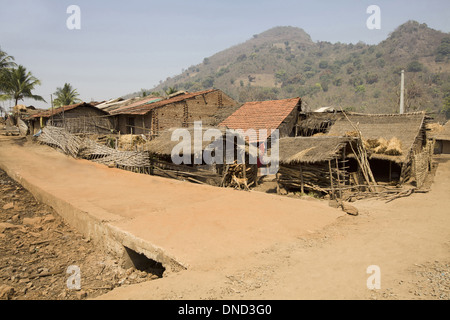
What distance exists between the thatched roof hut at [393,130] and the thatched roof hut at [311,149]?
2.33 m

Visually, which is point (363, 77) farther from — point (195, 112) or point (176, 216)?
point (176, 216)

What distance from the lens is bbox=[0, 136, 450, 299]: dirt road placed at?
429 centimetres

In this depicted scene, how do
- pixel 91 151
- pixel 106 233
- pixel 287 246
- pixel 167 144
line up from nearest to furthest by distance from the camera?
pixel 287 246, pixel 106 233, pixel 167 144, pixel 91 151

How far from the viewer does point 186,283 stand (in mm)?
4492

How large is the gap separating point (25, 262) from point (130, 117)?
18.8m

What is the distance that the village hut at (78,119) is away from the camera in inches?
908

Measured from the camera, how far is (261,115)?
22484 mm

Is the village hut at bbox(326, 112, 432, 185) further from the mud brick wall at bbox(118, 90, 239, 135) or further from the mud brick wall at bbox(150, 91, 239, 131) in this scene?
the mud brick wall at bbox(118, 90, 239, 135)

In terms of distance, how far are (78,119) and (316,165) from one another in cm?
1884

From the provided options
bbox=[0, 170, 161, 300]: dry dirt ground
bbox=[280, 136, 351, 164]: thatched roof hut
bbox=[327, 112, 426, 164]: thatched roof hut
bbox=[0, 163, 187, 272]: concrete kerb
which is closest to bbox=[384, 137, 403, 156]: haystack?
bbox=[327, 112, 426, 164]: thatched roof hut

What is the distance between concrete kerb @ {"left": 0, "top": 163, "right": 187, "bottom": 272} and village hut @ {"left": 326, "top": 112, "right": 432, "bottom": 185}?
10797mm

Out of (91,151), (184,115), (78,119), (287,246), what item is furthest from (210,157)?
(78,119)
